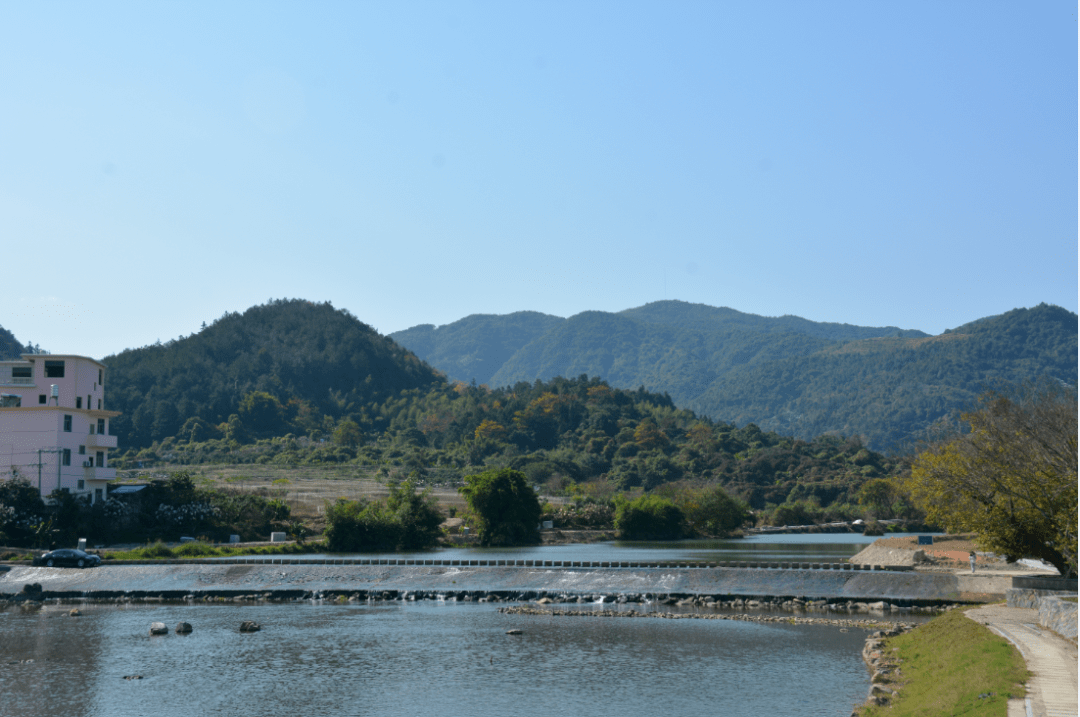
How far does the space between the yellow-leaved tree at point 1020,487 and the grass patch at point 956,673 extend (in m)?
6.30

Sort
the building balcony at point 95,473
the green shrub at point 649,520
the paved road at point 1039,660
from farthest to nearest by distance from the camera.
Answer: the green shrub at point 649,520 < the building balcony at point 95,473 < the paved road at point 1039,660

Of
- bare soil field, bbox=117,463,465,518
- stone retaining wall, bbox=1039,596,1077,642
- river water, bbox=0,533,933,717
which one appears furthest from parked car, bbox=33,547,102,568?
stone retaining wall, bbox=1039,596,1077,642

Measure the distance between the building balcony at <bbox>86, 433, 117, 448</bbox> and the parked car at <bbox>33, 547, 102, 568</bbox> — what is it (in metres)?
21.6

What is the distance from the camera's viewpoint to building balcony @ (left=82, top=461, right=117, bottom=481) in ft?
262

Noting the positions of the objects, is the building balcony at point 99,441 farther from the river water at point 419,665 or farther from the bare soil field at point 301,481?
the river water at point 419,665

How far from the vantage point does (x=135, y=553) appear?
68562mm

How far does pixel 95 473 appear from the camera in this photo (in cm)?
8075

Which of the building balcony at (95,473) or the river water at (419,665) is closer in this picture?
the river water at (419,665)

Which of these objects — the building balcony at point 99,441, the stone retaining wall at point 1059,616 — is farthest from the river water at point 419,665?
the building balcony at point 99,441

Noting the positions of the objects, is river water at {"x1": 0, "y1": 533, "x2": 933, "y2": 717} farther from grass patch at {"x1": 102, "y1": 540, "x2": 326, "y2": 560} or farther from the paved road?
grass patch at {"x1": 102, "y1": 540, "x2": 326, "y2": 560}

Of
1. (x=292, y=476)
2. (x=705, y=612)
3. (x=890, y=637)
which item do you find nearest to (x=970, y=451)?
(x=890, y=637)

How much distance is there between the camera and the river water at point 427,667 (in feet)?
93.0

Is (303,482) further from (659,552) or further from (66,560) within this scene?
(66,560)

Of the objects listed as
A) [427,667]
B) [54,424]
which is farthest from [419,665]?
[54,424]
